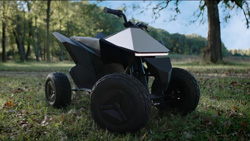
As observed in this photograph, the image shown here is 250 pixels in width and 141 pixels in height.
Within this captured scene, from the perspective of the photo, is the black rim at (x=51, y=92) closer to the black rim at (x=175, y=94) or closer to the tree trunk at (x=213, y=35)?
the black rim at (x=175, y=94)

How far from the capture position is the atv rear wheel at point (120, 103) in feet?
7.41

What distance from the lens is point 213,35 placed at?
14656 millimetres

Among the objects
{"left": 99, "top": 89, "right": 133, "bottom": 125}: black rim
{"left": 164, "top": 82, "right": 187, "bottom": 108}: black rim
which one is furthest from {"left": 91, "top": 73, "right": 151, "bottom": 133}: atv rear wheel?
{"left": 164, "top": 82, "right": 187, "bottom": 108}: black rim

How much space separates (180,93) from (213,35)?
1290cm

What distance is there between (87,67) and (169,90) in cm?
128

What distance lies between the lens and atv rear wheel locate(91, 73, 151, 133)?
2260 mm

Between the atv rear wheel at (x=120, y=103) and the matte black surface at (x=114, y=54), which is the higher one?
the matte black surface at (x=114, y=54)

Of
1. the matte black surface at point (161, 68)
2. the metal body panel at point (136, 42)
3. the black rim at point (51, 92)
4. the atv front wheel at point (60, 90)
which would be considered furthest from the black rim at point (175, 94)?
the black rim at point (51, 92)

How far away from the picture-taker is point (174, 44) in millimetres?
78438

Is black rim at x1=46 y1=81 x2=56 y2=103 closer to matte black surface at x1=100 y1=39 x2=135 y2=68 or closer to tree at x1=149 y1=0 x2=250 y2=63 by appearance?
matte black surface at x1=100 y1=39 x2=135 y2=68

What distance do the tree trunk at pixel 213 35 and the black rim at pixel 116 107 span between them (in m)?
13.5

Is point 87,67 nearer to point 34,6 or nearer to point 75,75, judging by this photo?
point 75,75

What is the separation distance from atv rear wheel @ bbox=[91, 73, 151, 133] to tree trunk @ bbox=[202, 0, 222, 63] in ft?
44.3

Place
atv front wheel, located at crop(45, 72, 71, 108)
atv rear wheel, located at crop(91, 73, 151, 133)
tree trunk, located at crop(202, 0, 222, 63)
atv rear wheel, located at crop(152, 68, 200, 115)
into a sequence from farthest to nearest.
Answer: tree trunk, located at crop(202, 0, 222, 63) → atv front wheel, located at crop(45, 72, 71, 108) → atv rear wheel, located at crop(152, 68, 200, 115) → atv rear wheel, located at crop(91, 73, 151, 133)
